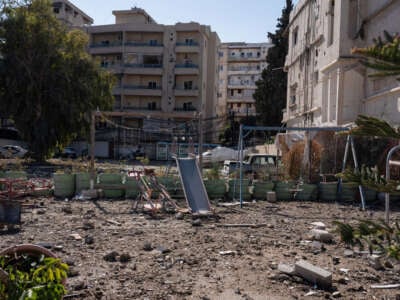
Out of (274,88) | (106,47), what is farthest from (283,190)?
(106,47)

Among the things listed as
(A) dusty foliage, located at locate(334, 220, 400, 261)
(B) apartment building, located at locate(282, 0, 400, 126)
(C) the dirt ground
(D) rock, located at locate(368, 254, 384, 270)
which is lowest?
(C) the dirt ground

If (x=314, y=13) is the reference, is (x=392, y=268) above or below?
below

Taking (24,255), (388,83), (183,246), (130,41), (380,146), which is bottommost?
(183,246)

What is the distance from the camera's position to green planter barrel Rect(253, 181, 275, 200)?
13.0m

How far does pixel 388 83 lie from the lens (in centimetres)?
1438

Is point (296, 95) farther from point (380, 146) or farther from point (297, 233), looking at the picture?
point (297, 233)

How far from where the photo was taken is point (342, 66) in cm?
1667

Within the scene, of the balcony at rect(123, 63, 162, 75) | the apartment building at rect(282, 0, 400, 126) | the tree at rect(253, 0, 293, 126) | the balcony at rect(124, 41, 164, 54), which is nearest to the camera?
the apartment building at rect(282, 0, 400, 126)

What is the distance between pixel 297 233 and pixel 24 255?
5.95 metres

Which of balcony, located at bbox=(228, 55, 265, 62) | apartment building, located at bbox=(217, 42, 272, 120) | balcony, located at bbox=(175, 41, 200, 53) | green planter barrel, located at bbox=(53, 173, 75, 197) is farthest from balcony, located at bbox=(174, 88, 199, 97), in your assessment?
green planter barrel, located at bbox=(53, 173, 75, 197)

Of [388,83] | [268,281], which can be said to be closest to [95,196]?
[268,281]

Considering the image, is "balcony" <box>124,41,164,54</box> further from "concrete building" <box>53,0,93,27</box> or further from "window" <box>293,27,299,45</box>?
"window" <box>293,27,299,45</box>

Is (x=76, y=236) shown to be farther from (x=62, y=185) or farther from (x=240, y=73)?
(x=240, y=73)

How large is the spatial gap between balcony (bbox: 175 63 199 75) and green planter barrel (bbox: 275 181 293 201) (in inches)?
1481
